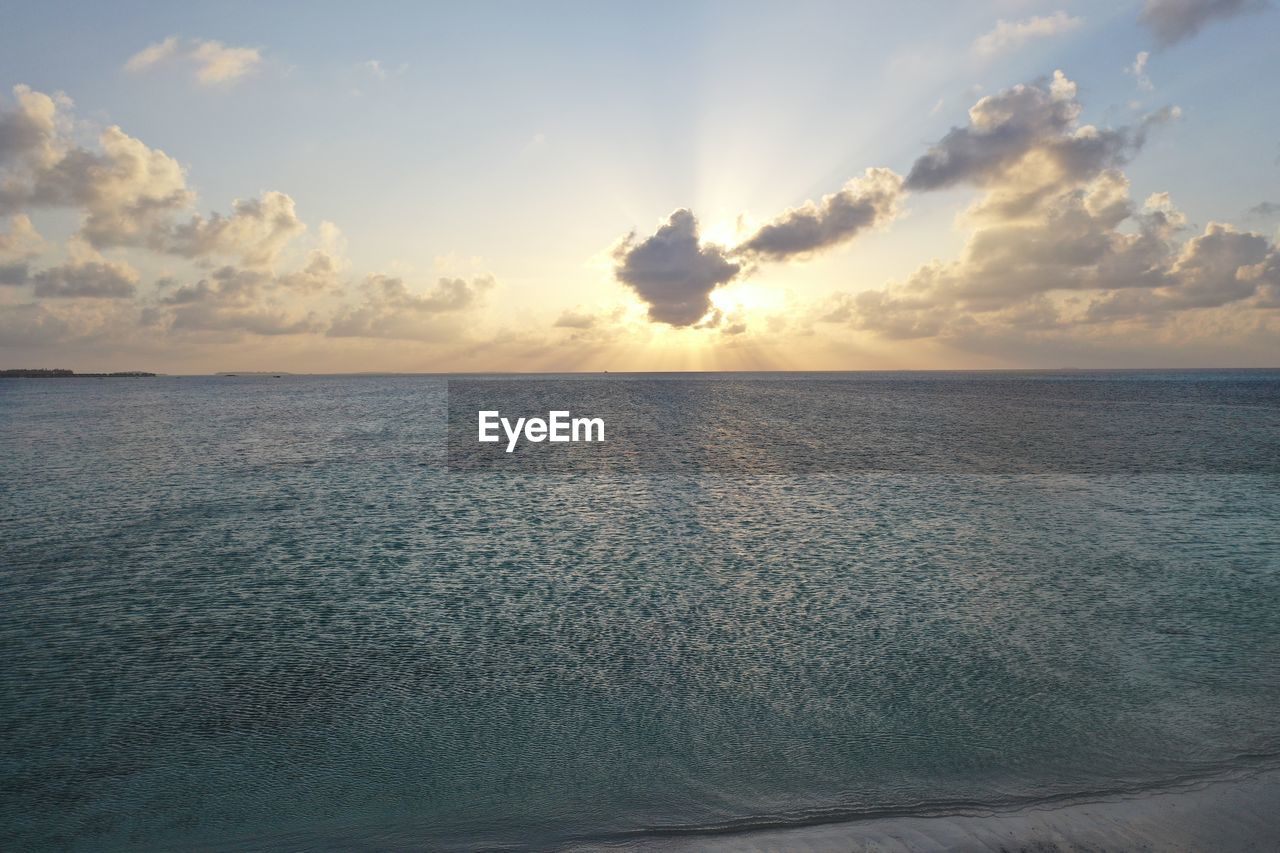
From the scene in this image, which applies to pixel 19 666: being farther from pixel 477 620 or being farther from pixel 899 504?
pixel 899 504

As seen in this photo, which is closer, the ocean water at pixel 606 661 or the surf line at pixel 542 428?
the ocean water at pixel 606 661

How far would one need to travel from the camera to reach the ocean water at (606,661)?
1327cm

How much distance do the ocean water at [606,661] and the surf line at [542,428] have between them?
36385mm

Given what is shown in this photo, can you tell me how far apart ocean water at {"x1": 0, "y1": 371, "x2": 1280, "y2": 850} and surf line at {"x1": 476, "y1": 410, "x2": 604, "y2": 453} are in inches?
1432

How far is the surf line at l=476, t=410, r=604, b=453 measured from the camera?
8075 centimetres

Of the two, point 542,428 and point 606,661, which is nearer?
point 606,661

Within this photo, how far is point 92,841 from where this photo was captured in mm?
12164

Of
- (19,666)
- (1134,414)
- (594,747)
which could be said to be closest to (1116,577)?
(594,747)

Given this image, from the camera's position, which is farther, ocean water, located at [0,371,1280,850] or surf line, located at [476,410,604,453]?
surf line, located at [476,410,604,453]

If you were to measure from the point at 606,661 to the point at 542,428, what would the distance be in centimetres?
7826

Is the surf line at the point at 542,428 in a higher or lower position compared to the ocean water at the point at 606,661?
higher

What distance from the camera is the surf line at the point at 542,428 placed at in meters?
80.8

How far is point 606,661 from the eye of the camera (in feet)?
64.3

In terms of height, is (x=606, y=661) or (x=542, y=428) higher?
(x=542, y=428)
